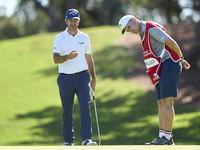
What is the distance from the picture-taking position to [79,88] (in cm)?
639

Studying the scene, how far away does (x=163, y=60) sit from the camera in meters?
5.83

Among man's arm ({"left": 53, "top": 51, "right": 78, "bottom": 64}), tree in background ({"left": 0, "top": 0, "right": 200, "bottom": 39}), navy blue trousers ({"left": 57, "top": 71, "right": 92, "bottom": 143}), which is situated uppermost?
tree in background ({"left": 0, "top": 0, "right": 200, "bottom": 39})

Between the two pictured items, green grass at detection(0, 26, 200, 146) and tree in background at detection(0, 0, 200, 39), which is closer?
green grass at detection(0, 26, 200, 146)

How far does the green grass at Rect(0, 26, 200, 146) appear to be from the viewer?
1184 cm

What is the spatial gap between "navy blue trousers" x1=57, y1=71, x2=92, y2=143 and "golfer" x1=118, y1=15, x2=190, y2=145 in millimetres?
1126

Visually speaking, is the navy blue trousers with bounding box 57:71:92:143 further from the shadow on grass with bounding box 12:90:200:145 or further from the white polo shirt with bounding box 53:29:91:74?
the shadow on grass with bounding box 12:90:200:145

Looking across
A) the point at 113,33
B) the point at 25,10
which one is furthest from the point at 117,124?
the point at 25,10

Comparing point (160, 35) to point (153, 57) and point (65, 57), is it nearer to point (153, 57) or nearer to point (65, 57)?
point (153, 57)

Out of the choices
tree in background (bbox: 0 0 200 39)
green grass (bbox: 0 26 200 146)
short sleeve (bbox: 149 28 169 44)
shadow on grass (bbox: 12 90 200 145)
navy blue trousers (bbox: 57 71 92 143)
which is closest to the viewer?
short sleeve (bbox: 149 28 169 44)

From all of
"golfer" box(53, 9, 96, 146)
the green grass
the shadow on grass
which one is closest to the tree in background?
the green grass

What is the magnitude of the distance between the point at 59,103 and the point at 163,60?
35.1 ft

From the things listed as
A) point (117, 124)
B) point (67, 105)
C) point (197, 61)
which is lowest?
Result: point (67, 105)
